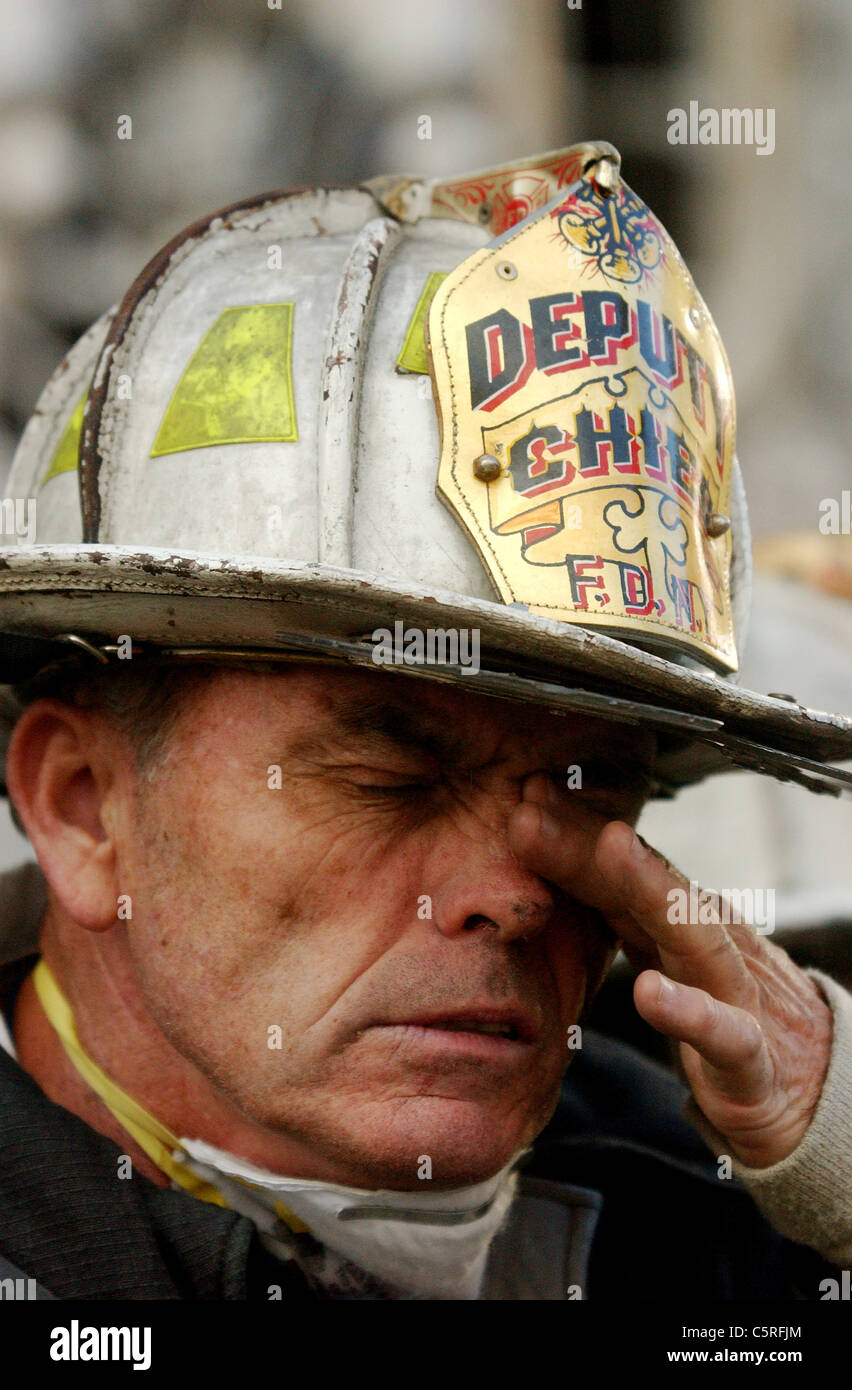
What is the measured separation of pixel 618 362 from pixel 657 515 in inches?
9.1

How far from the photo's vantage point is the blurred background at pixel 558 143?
533 cm

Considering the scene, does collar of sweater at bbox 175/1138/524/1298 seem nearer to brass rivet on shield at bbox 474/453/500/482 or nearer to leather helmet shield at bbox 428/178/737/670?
leather helmet shield at bbox 428/178/737/670

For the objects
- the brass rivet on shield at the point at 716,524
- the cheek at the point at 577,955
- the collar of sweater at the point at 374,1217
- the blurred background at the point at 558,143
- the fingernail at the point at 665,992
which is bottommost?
the collar of sweater at the point at 374,1217

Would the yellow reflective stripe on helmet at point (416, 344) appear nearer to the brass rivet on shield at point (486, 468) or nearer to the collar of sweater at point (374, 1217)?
the brass rivet on shield at point (486, 468)

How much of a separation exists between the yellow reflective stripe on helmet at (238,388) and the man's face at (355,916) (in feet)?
1.20

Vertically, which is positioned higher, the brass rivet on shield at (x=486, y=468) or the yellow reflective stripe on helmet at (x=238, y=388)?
the yellow reflective stripe on helmet at (x=238, y=388)

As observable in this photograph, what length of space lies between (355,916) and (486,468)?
2.17 feet

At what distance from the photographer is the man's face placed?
77.9 inches

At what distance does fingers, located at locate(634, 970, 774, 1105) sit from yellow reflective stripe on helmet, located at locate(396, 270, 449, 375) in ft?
3.06

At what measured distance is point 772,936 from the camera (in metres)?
3.48

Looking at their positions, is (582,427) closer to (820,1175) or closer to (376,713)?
(376,713)

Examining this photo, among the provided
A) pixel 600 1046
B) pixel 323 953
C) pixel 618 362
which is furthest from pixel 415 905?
pixel 600 1046

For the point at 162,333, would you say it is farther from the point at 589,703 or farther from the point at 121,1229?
the point at 121,1229

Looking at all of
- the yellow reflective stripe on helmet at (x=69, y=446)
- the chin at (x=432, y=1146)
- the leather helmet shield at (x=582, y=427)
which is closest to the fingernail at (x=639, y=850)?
the leather helmet shield at (x=582, y=427)
